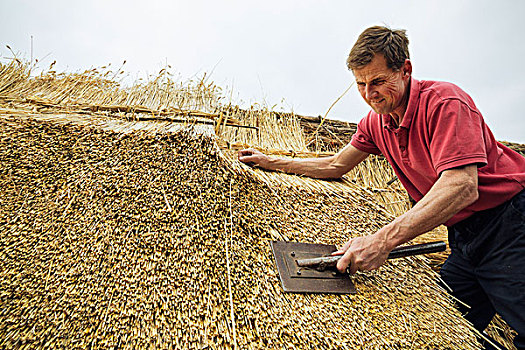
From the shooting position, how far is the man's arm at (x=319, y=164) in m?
2.06

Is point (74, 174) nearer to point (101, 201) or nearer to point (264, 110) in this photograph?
point (101, 201)

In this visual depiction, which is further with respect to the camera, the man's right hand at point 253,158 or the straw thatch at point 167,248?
the man's right hand at point 253,158

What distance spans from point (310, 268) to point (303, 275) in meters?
0.06

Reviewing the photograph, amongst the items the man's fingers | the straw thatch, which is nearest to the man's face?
the straw thatch

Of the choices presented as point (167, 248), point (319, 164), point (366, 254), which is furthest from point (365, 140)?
point (167, 248)

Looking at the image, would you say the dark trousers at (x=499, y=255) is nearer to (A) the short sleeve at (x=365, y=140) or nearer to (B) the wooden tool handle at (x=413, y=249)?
(B) the wooden tool handle at (x=413, y=249)

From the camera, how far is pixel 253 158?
198 cm

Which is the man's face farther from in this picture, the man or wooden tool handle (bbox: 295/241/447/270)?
wooden tool handle (bbox: 295/241/447/270)

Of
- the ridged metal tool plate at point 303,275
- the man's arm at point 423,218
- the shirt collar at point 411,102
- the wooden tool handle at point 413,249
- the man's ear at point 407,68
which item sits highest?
the man's ear at point 407,68

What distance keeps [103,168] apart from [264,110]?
6.28 ft

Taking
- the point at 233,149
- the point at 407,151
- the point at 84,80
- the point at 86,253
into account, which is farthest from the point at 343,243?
the point at 84,80

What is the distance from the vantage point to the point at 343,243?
1659 mm

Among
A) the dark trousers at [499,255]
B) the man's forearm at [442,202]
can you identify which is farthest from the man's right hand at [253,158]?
the dark trousers at [499,255]

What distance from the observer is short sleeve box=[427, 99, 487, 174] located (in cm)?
133
